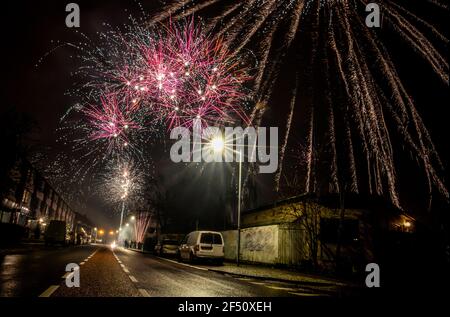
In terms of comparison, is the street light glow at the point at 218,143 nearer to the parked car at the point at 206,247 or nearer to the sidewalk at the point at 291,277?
the parked car at the point at 206,247

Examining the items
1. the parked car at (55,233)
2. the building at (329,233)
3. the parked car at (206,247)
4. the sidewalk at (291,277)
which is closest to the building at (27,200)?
the parked car at (55,233)

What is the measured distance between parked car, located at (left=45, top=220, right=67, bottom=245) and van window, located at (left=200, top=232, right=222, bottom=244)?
20.6m

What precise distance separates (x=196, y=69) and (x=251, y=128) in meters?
3.18

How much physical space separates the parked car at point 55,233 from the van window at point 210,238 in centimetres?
2062

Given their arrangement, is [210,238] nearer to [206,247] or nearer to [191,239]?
[206,247]

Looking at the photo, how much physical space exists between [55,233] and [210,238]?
69.5 feet

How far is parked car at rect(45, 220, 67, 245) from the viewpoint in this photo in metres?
35.1

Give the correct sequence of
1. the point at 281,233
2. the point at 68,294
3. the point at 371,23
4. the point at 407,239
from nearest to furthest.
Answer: the point at 68,294
the point at 371,23
the point at 407,239
the point at 281,233

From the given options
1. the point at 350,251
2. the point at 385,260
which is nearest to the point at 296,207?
the point at 350,251
